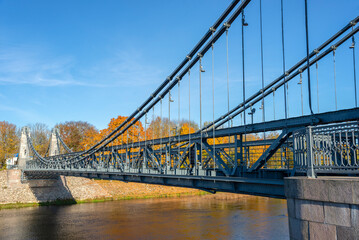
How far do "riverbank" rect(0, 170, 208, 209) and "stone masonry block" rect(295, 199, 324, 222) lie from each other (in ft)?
118

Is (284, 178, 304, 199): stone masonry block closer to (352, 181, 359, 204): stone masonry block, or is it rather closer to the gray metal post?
the gray metal post

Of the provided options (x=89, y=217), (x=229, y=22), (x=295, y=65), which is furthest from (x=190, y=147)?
(x=89, y=217)

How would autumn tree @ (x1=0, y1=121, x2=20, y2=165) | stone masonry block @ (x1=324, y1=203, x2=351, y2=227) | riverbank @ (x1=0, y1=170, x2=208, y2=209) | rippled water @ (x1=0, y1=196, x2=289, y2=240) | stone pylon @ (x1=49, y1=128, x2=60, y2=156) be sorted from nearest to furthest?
stone masonry block @ (x1=324, y1=203, x2=351, y2=227) < rippled water @ (x1=0, y1=196, x2=289, y2=240) < riverbank @ (x1=0, y1=170, x2=208, y2=209) < stone pylon @ (x1=49, y1=128, x2=60, y2=156) < autumn tree @ (x1=0, y1=121, x2=20, y2=165)

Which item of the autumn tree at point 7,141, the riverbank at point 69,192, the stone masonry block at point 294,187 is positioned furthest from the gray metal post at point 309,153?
the autumn tree at point 7,141

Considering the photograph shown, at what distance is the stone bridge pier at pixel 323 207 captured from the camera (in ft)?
17.0

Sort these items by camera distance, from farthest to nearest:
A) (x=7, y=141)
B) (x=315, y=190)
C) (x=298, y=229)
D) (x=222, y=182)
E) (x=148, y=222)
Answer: (x=7, y=141), (x=148, y=222), (x=222, y=182), (x=298, y=229), (x=315, y=190)

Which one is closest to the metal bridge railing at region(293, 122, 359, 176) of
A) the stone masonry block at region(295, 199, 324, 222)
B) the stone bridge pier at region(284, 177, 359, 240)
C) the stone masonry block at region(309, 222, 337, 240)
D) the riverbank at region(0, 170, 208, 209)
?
the stone bridge pier at region(284, 177, 359, 240)

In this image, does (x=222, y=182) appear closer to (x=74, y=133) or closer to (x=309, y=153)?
(x=309, y=153)

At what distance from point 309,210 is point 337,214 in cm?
51

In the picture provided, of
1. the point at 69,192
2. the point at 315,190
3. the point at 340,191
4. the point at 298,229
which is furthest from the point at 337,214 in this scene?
the point at 69,192

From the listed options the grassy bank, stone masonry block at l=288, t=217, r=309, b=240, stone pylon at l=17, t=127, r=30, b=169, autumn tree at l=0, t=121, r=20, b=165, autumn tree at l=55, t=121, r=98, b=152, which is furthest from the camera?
autumn tree at l=55, t=121, r=98, b=152

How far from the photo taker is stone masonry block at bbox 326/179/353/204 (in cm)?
516

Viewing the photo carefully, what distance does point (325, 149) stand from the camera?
600 cm

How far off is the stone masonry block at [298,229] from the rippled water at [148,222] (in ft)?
45.5
